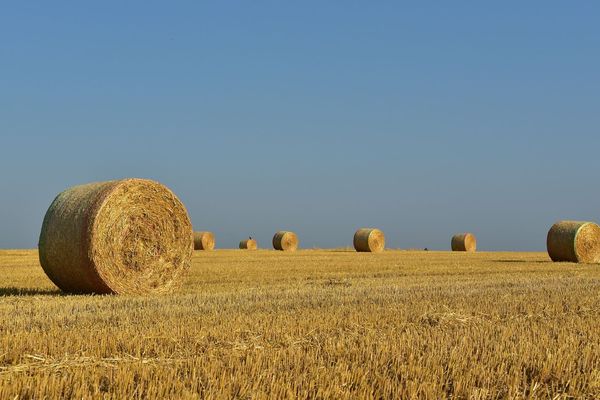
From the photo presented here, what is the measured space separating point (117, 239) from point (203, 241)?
23.1 metres

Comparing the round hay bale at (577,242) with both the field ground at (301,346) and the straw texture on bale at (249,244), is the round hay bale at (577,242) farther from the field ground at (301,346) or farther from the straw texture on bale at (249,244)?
the straw texture on bale at (249,244)

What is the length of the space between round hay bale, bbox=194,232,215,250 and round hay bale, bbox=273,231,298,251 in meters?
3.35

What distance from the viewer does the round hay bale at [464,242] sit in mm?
36062

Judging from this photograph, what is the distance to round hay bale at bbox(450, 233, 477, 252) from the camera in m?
36.1

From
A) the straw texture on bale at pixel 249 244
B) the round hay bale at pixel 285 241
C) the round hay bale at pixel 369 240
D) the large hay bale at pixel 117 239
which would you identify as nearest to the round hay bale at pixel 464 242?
the round hay bale at pixel 369 240

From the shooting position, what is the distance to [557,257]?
23719mm

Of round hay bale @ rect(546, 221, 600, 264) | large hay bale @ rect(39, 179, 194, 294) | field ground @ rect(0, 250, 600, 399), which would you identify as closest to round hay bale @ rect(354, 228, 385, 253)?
round hay bale @ rect(546, 221, 600, 264)

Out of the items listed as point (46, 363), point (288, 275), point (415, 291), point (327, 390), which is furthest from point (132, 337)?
point (288, 275)

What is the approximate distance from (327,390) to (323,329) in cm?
237

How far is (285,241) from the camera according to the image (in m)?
35.2

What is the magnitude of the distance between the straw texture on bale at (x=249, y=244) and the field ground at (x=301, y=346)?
98.3 ft

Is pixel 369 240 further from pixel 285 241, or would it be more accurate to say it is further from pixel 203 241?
pixel 203 241

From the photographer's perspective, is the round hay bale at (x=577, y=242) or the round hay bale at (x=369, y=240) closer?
the round hay bale at (x=577, y=242)

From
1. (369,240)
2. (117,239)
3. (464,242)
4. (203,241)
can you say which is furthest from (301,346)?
(464,242)
